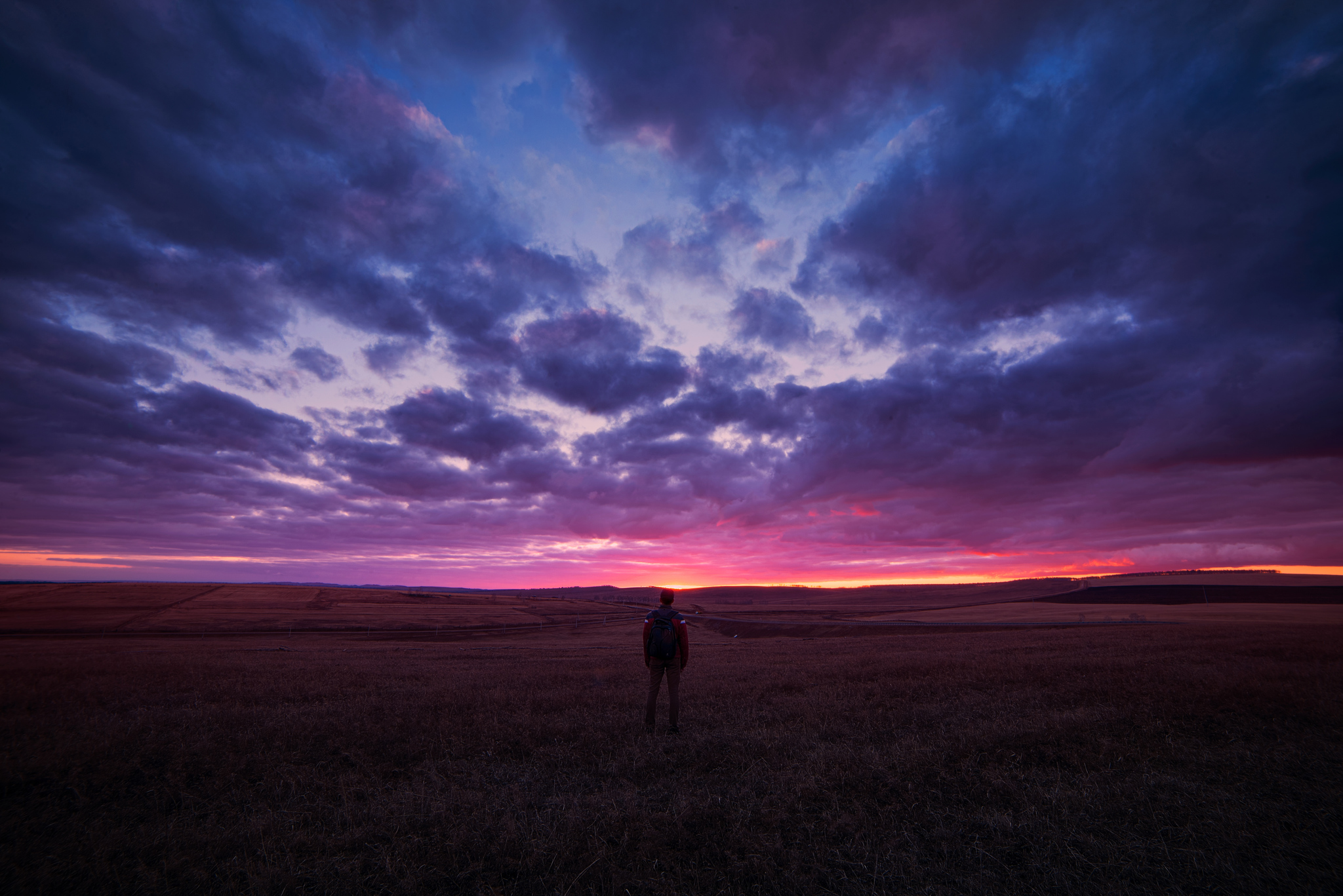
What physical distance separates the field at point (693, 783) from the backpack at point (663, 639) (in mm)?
1675

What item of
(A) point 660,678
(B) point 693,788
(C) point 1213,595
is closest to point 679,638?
(A) point 660,678

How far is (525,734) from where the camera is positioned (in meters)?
11.1

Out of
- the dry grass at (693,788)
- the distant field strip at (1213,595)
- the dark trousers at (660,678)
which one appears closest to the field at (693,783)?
the dry grass at (693,788)

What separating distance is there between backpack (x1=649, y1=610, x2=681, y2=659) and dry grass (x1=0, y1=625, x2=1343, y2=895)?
1.63m

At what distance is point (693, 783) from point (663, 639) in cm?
Answer: 358

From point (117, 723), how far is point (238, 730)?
2.75 meters

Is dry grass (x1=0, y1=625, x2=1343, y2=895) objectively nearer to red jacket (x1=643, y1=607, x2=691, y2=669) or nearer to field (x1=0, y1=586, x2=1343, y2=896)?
field (x1=0, y1=586, x2=1343, y2=896)

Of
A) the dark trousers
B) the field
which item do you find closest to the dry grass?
the field

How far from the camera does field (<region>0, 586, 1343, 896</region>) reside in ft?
18.9

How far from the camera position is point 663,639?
11.8 metres

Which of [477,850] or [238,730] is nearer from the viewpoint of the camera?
[477,850]

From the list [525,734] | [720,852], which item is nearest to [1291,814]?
[720,852]

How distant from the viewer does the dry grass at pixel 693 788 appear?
574cm

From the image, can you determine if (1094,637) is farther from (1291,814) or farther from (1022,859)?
(1022,859)
